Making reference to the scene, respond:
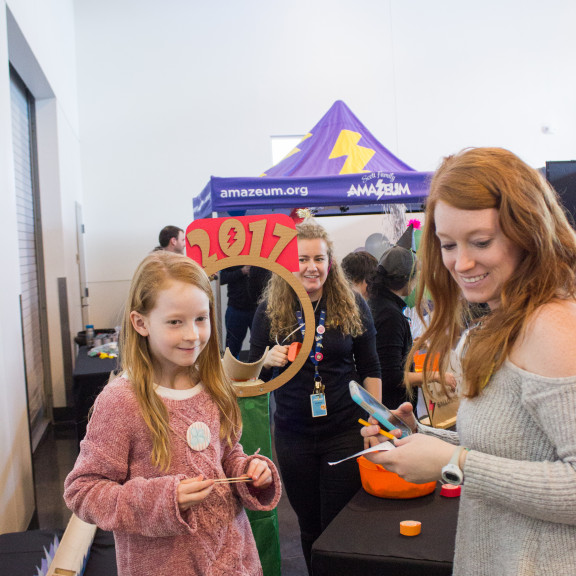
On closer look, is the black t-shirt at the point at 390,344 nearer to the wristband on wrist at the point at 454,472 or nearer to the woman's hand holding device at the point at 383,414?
the woman's hand holding device at the point at 383,414

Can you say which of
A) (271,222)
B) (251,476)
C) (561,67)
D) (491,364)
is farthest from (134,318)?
(561,67)

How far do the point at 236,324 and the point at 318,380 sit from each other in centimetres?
263

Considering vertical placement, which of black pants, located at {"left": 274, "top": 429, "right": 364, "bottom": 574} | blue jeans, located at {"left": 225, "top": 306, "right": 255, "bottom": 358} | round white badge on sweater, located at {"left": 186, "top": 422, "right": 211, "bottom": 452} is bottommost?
black pants, located at {"left": 274, "top": 429, "right": 364, "bottom": 574}

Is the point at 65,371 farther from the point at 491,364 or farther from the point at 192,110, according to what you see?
the point at 491,364

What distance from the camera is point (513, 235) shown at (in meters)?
0.92

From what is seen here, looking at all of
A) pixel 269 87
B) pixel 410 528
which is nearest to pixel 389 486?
pixel 410 528

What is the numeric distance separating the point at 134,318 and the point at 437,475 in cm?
72

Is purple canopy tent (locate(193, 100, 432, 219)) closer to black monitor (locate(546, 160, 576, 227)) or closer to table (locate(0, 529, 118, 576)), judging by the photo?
black monitor (locate(546, 160, 576, 227))

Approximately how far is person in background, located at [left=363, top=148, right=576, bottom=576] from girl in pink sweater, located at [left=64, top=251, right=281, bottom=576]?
0.44m

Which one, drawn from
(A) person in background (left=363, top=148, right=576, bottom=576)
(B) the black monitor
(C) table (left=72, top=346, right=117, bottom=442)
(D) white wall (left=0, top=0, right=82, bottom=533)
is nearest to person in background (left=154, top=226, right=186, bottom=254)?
(D) white wall (left=0, top=0, right=82, bottom=533)

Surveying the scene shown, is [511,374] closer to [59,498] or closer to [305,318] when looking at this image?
Result: [305,318]

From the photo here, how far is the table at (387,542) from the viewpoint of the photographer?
1.38 m

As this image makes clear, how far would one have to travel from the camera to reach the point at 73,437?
15.6 feet

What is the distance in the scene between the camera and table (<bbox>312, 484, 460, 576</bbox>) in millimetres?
1377
